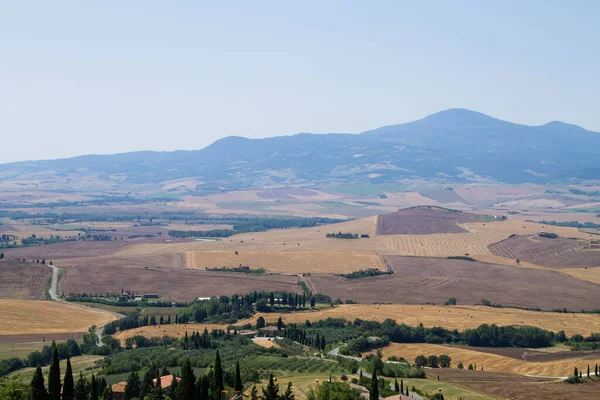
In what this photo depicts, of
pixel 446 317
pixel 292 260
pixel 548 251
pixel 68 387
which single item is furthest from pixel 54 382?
pixel 548 251

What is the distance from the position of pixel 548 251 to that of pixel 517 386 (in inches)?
3992

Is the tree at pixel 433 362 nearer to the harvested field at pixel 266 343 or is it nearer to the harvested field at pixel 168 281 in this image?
the harvested field at pixel 266 343

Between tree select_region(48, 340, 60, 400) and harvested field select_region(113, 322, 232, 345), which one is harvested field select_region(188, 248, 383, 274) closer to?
harvested field select_region(113, 322, 232, 345)

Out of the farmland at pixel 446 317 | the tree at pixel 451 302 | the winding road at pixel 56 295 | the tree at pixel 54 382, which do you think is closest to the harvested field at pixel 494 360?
the farmland at pixel 446 317

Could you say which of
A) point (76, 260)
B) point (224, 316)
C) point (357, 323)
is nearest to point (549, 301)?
point (357, 323)

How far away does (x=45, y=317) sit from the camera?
10856 cm

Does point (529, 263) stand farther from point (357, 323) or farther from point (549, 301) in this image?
point (357, 323)

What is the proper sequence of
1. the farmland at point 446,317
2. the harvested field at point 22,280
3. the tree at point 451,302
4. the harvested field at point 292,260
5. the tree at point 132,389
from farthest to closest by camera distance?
1. the harvested field at point 292,260
2. the harvested field at point 22,280
3. the tree at point 451,302
4. the farmland at point 446,317
5. the tree at point 132,389

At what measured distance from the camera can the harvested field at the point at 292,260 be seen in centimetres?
15312

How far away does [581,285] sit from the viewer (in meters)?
131

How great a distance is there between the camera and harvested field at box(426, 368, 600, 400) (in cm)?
6600

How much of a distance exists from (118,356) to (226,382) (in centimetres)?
2516

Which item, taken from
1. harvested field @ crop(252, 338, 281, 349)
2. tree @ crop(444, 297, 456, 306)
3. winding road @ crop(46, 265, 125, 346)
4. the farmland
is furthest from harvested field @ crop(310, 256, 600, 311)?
winding road @ crop(46, 265, 125, 346)

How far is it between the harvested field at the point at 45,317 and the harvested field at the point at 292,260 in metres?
42.4
